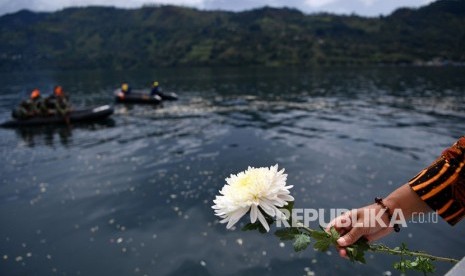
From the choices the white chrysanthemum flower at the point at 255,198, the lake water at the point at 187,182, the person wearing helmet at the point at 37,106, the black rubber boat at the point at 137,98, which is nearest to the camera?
the white chrysanthemum flower at the point at 255,198

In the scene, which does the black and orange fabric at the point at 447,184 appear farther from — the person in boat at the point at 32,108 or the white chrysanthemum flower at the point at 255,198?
the person in boat at the point at 32,108

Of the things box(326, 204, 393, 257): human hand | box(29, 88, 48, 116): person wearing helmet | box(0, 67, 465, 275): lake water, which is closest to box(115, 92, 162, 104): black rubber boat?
box(0, 67, 465, 275): lake water

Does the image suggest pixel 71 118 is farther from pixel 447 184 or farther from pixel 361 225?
pixel 447 184

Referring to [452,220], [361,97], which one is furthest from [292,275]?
[361,97]

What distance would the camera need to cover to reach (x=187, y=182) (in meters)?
18.4

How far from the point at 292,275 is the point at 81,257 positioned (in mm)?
7350

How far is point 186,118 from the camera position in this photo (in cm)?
3709

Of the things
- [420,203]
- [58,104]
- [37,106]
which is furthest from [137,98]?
[420,203]

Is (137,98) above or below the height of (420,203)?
below

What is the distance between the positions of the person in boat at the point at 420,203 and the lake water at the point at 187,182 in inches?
379

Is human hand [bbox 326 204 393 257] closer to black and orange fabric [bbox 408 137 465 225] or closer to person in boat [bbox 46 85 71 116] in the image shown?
black and orange fabric [bbox 408 137 465 225]

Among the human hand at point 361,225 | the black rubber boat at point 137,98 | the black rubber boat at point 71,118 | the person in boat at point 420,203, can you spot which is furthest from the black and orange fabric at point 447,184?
the black rubber boat at point 137,98

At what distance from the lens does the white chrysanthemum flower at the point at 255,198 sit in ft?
6.68

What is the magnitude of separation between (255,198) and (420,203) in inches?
44.1
